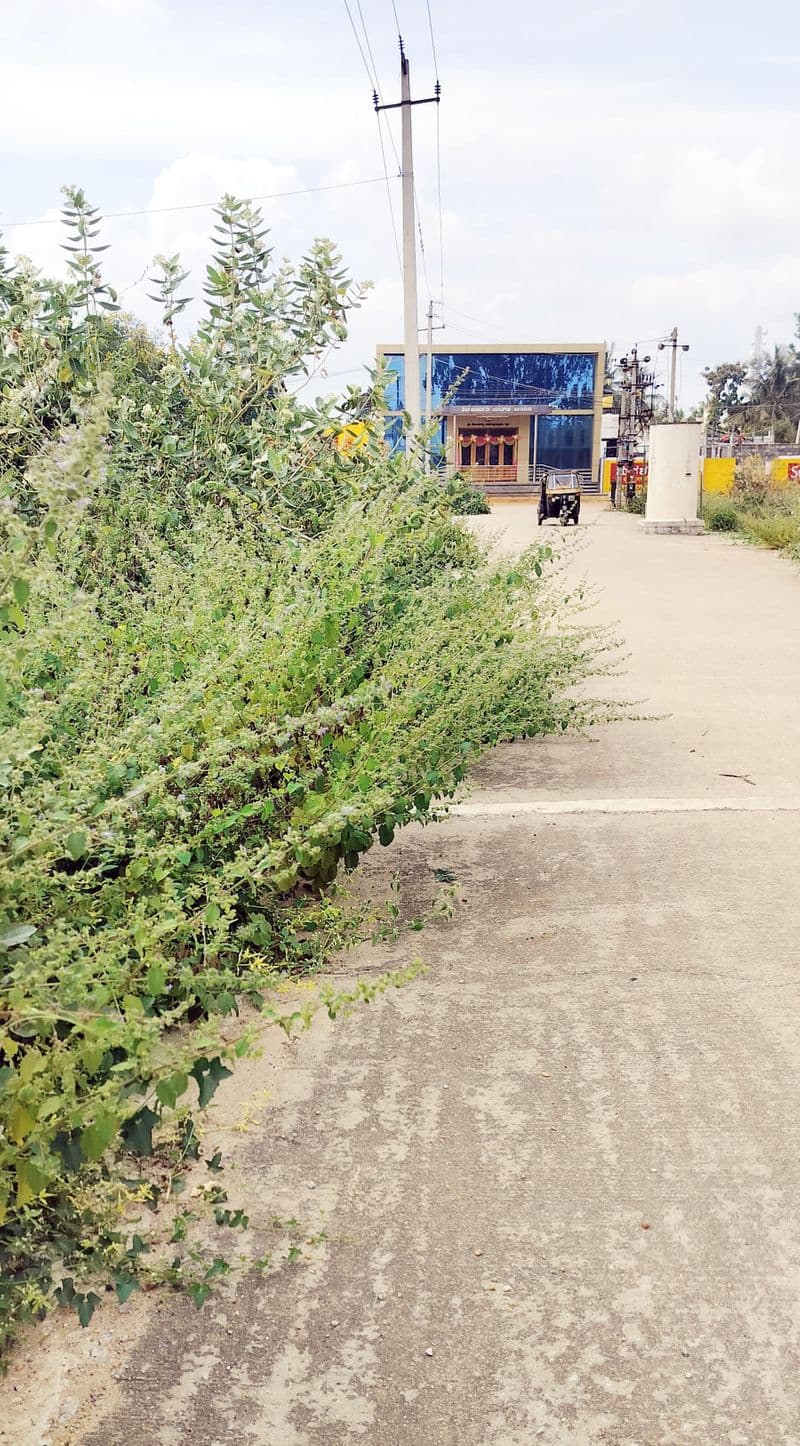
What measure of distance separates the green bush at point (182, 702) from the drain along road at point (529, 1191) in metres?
0.25

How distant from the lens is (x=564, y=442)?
61.6 metres

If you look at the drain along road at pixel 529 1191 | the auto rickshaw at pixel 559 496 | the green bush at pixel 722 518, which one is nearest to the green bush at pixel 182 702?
the drain along road at pixel 529 1191

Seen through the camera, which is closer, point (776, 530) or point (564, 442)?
point (776, 530)

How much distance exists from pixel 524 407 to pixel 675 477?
105 feet

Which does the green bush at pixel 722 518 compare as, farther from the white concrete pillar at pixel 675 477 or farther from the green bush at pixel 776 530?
the green bush at pixel 776 530

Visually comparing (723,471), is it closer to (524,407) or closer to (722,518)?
(722,518)

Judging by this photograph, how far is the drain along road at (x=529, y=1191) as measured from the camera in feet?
7.41

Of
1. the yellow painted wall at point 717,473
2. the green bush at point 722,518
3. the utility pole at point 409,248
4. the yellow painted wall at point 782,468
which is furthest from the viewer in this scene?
the yellow painted wall at point 717,473

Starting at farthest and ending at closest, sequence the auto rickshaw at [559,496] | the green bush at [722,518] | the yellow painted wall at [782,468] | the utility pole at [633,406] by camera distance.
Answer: the utility pole at [633,406] → the yellow painted wall at [782,468] → the auto rickshaw at [559,496] → the green bush at [722,518]

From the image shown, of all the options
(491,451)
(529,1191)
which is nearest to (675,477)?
(529,1191)

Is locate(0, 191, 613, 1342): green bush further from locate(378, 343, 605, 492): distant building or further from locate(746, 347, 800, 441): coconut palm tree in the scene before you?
locate(746, 347, 800, 441): coconut palm tree

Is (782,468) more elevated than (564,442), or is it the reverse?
(564,442)

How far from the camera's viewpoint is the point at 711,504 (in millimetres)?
30734

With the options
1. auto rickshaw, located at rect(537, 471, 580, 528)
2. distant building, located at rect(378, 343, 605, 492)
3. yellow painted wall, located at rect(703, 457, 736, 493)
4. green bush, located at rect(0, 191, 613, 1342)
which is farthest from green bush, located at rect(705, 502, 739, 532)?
distant building, located at rect(378, 343, 605, 492)
